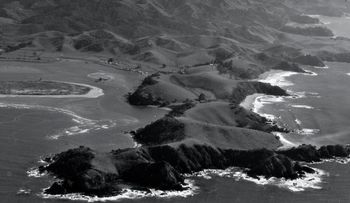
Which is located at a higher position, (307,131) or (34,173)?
(307,131)

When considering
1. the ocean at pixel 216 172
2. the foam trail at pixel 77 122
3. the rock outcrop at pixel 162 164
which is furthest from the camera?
the foam trail at pixel 77 122

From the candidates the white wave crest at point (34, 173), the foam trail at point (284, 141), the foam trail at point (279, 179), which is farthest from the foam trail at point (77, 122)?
the foam trail at point (284, 141)

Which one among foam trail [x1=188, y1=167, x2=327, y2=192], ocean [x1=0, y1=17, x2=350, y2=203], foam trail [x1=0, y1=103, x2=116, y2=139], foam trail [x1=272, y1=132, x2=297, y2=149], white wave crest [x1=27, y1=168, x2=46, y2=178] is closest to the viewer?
ocean [x1=0, y1=17, x2=350, y2=203]

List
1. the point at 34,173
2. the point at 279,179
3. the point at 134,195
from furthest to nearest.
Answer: the point at 279,179 < the point at 34,173 < the point at 134,195

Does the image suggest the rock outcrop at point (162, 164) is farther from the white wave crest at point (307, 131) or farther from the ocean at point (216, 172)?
the white wave crest at point (307, 131)

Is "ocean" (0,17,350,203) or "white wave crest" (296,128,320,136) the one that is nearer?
"ocean" (0,17,350,203)

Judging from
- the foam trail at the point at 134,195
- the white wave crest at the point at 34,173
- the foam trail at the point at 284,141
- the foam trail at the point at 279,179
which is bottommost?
the white wave crest at the point at 34,173

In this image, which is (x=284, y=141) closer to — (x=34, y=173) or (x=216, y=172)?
(x=216, y=172)

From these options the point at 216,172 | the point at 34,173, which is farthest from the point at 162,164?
the point at 34,173

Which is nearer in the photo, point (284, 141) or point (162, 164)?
point (162, 164)

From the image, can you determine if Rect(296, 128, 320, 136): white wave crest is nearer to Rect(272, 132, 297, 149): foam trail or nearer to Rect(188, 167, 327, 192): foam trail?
Rect(272, 132, 297, 149): foam trail

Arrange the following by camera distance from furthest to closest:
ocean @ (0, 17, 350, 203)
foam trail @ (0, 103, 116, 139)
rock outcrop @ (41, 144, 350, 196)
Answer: foam trail @ (0, 103, 116, 139) < ocean @ (0, 17, 350, 203) < rock outcrop @ (41, 144, 350, 196)

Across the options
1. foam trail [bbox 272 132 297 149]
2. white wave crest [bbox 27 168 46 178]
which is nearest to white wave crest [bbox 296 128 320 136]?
foam trail [bbox 272 132 297 149]
